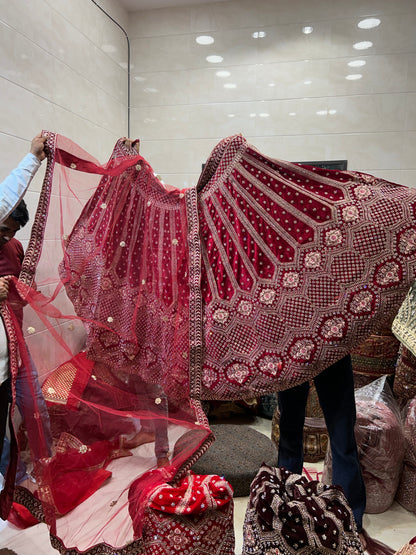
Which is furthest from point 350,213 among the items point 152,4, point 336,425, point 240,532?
point 152,4

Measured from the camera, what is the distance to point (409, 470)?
2100 mm

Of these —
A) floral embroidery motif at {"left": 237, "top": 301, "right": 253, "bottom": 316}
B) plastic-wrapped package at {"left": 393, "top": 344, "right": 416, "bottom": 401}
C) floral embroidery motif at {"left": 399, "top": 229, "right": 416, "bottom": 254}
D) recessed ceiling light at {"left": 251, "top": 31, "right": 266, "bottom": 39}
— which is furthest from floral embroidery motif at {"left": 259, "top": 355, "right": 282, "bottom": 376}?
recessed ceiling light at {"left": 251, "top": 31, "right": 266, "bottom": 39}

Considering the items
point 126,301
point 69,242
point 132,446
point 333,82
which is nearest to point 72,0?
point 333,82

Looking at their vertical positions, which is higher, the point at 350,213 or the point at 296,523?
the point at 350,213

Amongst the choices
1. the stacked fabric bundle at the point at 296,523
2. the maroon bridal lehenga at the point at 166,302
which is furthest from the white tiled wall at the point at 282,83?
the stacked fabric bundle at the point at 296,523

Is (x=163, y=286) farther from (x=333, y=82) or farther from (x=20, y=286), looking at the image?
(x=333, y=82)

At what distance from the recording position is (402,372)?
7.29 feet

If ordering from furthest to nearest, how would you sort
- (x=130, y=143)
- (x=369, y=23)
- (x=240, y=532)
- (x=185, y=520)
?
(x=369, y=23)
(x=240, y=532)
(x=130, y=143)
(x=185, y=520)

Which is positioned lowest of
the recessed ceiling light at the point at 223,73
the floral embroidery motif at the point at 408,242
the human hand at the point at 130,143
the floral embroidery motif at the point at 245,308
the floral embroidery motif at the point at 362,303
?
the floral embroidery motif at the point at 245,308

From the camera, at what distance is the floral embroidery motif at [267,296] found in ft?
4.42

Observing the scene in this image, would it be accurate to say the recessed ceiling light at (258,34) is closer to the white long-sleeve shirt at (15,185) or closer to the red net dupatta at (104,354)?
the red net dupatta at (104,354)

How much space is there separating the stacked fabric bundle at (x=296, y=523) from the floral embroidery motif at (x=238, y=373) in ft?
1.16

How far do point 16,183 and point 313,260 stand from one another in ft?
3.14

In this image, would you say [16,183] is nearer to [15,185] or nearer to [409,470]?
[15,185]
